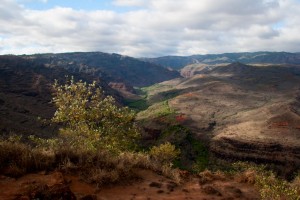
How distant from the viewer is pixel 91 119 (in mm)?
22031

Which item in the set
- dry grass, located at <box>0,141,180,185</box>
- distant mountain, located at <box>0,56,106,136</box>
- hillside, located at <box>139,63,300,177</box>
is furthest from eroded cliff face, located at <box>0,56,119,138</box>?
dry grass, located at <box>0,141,180,185</box>

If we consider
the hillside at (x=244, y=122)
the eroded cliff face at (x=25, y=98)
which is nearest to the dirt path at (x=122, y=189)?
the eroded cliff face at (x=25, y=98)

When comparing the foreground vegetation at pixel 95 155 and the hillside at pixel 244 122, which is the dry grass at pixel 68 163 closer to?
the foreground vegetation at pixel 95 155

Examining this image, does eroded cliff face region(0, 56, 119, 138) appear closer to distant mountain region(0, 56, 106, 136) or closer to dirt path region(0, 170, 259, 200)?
distant mountain region(0, 56, 106, 136)

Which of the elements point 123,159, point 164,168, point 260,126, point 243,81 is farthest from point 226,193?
point 243,81

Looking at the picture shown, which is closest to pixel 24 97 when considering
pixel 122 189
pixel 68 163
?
pixel 68 163

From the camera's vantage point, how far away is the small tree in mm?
20750

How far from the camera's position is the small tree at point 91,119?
2075 centimetres

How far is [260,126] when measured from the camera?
84.9 m

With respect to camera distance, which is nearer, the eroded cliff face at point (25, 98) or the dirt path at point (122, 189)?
the dirt path at point (122, 189)

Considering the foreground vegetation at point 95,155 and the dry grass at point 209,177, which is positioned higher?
the foreground vegetation at point 95,155

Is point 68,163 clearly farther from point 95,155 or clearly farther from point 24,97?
point 24,97

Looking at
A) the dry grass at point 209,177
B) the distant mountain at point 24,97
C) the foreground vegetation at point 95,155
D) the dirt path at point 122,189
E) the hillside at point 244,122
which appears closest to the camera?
the dirt path at point 122,189

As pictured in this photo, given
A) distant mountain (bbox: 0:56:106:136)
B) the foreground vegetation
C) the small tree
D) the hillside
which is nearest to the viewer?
the foreground vegetation
